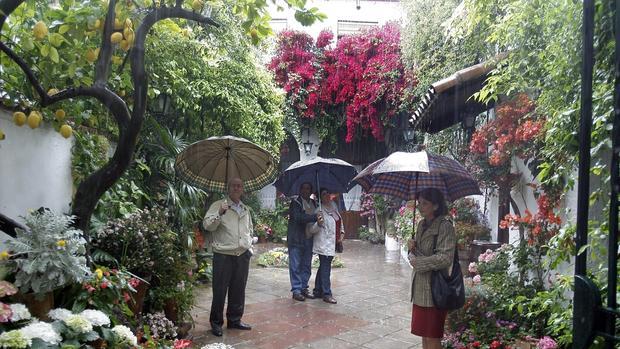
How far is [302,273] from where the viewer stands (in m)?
7.73

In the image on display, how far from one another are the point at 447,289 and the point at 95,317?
8.70 ft

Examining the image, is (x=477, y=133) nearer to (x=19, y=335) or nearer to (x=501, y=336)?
(x=501, y=336)

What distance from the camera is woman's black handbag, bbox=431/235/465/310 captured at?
4156 mm

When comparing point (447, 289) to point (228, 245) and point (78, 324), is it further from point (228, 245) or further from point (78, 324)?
point (78, 324)

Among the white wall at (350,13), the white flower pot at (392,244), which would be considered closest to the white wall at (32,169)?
the white flower pot at (392,244)

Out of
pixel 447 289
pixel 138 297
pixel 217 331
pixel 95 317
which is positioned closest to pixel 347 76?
pixel 217 331

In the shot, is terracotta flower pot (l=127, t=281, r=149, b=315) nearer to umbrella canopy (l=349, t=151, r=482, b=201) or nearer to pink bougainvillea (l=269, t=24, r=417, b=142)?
umbrella canopy (l=349, t=151, r=482, b=201)

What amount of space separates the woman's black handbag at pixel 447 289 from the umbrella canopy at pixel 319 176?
354cm

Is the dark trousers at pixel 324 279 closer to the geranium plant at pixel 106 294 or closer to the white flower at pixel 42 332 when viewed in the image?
the geranium plant at pixel 106 294

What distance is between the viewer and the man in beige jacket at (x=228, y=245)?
5.65 metres

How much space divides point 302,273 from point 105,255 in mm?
3557

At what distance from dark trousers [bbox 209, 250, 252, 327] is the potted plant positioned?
2.24 metres

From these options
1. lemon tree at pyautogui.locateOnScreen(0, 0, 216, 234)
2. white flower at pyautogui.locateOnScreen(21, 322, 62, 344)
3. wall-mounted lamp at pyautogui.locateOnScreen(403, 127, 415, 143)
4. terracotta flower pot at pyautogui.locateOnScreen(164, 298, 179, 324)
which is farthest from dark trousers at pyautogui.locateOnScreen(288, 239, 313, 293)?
wall-mounted lamp at pyautogui.locateOnScreen(403, 127, 415, 143)

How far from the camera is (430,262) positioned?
165 inches
